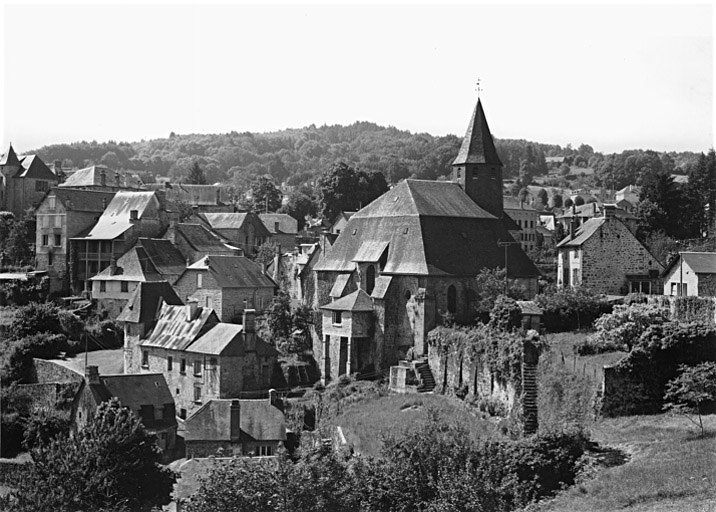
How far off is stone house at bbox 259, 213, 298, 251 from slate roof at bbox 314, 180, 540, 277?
1391 inches

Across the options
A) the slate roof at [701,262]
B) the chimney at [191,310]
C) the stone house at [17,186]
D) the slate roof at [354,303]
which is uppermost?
the stone house at [17,186]

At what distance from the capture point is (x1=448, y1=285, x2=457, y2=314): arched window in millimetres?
51344

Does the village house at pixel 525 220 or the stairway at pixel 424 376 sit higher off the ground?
the village house at pixel 525 220

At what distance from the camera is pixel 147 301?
5888cm

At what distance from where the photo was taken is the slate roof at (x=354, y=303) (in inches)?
2046

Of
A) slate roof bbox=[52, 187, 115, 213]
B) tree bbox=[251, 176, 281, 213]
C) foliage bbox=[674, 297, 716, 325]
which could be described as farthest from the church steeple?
tree bbox=[251, 176, 281, 213]

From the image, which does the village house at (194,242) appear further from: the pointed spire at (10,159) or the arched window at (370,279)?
the pointed spire at (10,159)

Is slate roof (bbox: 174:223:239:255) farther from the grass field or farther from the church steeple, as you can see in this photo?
the grass field

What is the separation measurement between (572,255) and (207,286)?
23.3 m

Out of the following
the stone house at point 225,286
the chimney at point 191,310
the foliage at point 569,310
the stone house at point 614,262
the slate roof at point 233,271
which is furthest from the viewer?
the slate roof at point 233,271

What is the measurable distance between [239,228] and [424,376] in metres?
41.6

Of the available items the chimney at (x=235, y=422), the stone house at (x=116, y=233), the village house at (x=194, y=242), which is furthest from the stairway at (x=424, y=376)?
the stone house at (x=116, y=233)

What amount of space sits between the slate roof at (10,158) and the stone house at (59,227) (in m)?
11.3

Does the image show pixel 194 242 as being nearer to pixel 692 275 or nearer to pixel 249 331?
pixel 249 331
